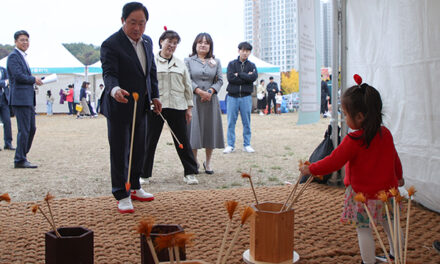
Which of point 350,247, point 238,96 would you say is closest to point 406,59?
point 350,247

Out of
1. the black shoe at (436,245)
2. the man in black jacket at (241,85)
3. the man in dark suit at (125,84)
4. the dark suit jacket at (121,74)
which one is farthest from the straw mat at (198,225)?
the man in black jacket at (241,85)

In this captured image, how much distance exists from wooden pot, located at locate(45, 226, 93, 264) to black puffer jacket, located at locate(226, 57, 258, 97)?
4.97m

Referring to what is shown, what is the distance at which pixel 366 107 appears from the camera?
2094 mm

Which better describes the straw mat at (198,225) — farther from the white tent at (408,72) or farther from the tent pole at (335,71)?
the tent pole at (335,71)

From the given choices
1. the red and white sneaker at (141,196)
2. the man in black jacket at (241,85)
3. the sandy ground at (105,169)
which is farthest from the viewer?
the man in black jacket at (241,85)

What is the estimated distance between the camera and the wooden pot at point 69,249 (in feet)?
5.69

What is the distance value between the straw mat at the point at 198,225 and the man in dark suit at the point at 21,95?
225 centimetres

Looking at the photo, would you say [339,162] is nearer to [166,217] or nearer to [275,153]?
[166,217]

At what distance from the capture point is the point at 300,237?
8.64ft

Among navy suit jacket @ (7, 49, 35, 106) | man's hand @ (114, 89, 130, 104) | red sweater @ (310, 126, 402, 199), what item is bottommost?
red sweater @ (310, 126, 402, 199)

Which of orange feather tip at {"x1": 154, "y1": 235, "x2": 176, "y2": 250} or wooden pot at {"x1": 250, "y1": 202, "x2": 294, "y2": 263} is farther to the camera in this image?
wooden pot at {"x1": 250, "y1": 202, "x2": 294, "y2": 263}

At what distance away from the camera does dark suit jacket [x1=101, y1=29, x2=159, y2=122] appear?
3.17 m

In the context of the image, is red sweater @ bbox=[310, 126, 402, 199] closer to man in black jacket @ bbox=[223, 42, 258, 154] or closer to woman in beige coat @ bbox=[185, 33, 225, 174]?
woman in beige coat @ bbox=[185, 33, 225, 174]

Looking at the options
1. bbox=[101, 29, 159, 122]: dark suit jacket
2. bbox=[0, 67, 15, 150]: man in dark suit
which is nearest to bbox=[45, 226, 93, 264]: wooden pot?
bbox=[101, 29, 159, 122]: dark suit jacket
